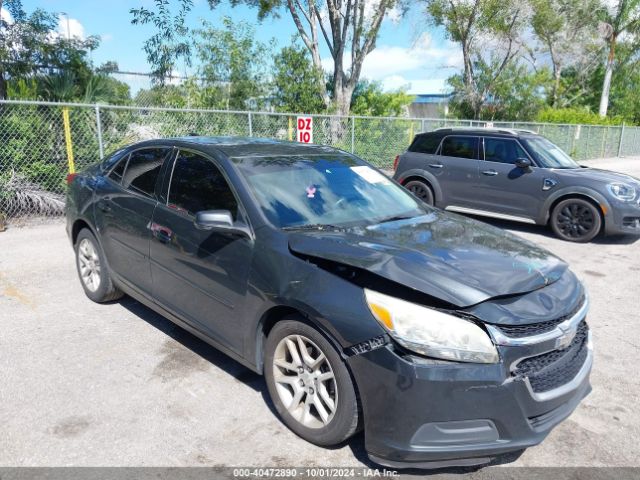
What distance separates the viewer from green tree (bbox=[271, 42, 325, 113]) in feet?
51.3

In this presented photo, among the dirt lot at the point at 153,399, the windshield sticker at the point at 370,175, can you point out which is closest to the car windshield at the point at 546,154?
the dirt lot at the point at 153,399

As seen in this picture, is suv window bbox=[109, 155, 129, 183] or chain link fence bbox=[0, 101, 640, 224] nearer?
suv window bbox=[109, 155, 129, 183]

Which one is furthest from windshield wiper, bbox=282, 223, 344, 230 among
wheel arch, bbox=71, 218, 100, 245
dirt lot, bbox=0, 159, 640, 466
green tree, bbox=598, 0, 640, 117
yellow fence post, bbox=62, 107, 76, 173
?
green tree, bbox=598, 0, 640, 117

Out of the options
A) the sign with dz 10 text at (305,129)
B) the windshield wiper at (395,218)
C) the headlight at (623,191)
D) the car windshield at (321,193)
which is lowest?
the headlight at (623,191)

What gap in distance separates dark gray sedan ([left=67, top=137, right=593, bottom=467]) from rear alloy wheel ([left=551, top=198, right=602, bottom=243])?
196 inches

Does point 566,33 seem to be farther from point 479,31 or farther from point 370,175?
point 370,175

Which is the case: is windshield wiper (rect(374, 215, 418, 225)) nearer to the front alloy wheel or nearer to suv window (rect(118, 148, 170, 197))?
the front alloy wheel

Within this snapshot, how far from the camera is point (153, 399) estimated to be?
3.22m

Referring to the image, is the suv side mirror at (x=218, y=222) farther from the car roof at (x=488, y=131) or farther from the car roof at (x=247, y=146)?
the car roof at (x=488, y=131)

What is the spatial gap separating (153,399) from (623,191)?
293 inches

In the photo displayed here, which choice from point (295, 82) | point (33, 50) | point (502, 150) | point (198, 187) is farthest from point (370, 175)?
point (295, 82)

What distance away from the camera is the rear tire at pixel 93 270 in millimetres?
4535

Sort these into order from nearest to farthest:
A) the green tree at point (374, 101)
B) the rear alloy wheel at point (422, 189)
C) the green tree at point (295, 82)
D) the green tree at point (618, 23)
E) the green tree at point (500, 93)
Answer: the rear alloy wheel at point (422, 189), the green tree at point (295, 82), the green tree at point (374, 101), the green tree at point (500, 93), the green tree at point (618, 23)

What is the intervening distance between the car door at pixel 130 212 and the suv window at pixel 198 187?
0.83 feet
